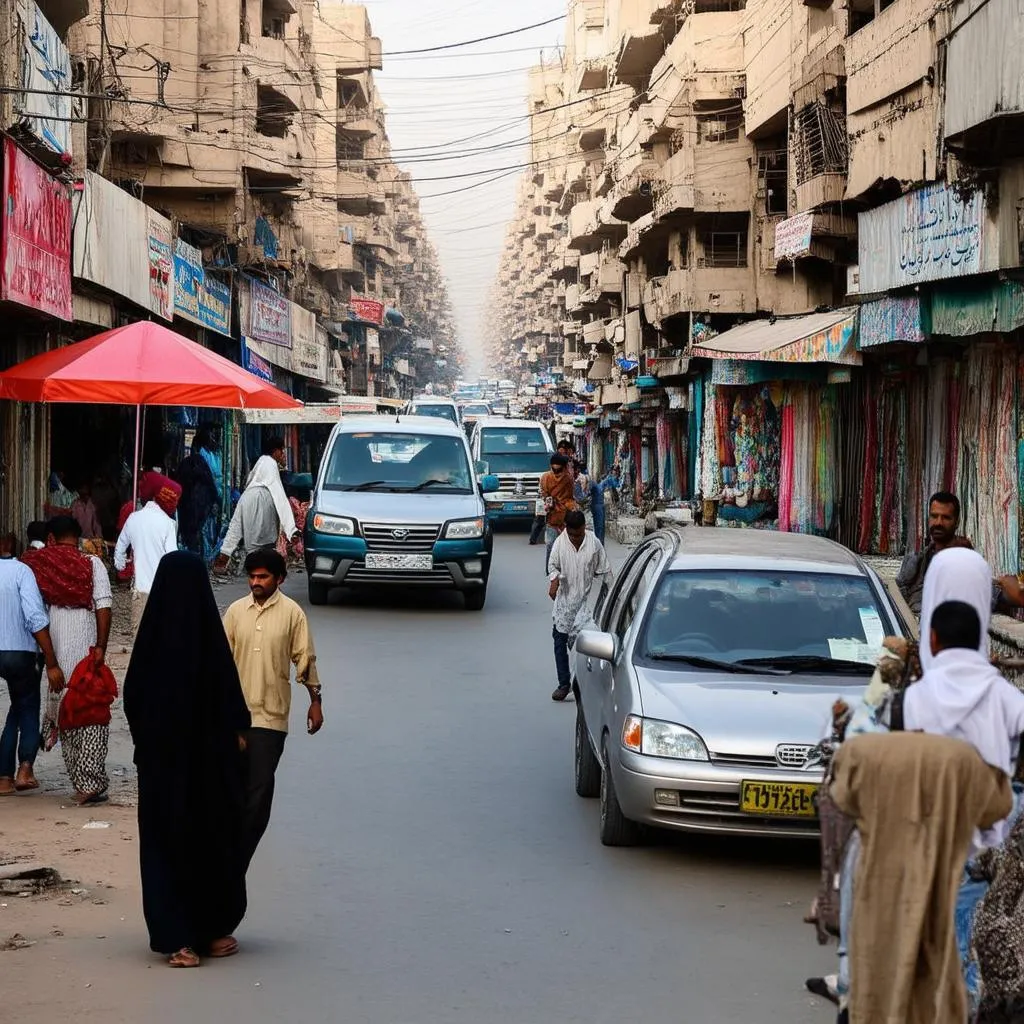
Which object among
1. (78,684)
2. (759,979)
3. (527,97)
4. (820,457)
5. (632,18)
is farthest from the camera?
(527,97)

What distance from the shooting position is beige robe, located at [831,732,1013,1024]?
4.27 meters

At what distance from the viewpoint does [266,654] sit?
23.2 feet

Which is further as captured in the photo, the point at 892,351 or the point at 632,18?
the point at 632,18

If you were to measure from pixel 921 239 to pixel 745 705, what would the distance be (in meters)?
11.0

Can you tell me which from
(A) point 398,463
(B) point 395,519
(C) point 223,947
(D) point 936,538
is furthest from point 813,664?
(A) point 398,463

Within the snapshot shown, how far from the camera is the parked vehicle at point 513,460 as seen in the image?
35.6m

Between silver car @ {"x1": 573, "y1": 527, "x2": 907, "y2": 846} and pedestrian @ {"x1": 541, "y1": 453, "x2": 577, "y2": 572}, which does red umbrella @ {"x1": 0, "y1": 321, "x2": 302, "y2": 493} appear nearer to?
silver car @ {"x1": 573, "y1": 527, "x2": 907, "y2": 846}

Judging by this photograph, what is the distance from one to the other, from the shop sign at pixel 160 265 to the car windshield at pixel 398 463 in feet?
17.9

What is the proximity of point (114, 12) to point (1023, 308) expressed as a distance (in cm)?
2672

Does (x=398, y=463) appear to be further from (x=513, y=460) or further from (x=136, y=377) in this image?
(x=513, y=460)

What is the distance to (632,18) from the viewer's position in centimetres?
5978

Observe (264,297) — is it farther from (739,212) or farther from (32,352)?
(32,352)

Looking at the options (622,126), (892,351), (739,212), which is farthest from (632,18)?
(892,351)

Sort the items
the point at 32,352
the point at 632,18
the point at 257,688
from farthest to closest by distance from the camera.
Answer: the point at 632,18 < the point at 32,352 < the point at 257,688
